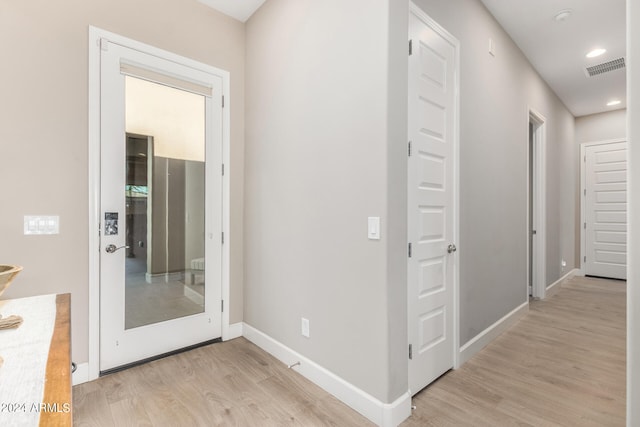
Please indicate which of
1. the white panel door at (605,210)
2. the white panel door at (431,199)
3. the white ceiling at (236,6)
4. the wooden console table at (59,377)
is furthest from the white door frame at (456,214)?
the white panel door at (605,210)

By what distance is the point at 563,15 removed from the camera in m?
2.98

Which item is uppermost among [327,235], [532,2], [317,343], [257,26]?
[532,2]

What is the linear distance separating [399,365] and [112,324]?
1993 mm

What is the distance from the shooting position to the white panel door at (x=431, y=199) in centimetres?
201

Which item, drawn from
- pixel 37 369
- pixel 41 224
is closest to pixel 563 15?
pixel 37 369

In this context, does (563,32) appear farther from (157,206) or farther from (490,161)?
(157,206)

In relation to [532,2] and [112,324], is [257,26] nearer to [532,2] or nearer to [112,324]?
[532,2]

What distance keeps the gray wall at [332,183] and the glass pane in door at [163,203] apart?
0.49 m

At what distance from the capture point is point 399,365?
1809 mm

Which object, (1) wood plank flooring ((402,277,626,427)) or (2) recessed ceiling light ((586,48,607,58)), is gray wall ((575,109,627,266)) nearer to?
(2) recessed ceiling light ((586,48,607,58))

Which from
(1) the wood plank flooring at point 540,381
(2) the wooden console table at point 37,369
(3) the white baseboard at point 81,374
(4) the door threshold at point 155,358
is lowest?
(1) the wood plank flooring at point 540,381

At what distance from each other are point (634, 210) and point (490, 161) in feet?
6.50

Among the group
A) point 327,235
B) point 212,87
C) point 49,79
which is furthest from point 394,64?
point 49,79

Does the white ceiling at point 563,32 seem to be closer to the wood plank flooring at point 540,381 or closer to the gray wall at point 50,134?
the gray wall at point 50,134
